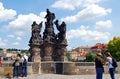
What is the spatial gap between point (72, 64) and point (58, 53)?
240 inches

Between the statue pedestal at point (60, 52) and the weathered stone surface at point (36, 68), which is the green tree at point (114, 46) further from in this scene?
the weathered stone surface at point (36, 68)

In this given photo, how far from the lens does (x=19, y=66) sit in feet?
63.6

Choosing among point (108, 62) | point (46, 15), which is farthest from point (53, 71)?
point (108, 62)

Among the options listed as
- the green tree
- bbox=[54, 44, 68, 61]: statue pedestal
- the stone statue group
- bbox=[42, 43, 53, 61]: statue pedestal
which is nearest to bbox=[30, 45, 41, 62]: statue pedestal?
the stone statue group

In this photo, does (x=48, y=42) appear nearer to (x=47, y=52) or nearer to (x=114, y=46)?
(x=47, y=52)

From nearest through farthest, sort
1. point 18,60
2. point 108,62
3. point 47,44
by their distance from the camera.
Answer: point 108,62 < point 18,60 < point 47,44

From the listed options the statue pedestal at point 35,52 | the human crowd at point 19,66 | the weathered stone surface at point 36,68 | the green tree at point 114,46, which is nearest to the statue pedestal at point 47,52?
the statue pedestal at point 35,52

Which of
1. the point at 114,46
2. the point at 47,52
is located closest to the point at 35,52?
the point at 47,52

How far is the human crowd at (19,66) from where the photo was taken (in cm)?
1875

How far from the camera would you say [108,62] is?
15102 mm

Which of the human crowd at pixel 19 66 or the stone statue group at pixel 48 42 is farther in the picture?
the stone statue group at pixel 48 42

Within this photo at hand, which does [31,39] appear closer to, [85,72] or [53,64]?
[53,64]

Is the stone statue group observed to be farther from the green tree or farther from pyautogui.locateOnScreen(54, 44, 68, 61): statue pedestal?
the green tree

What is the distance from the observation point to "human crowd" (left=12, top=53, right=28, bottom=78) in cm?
1875
